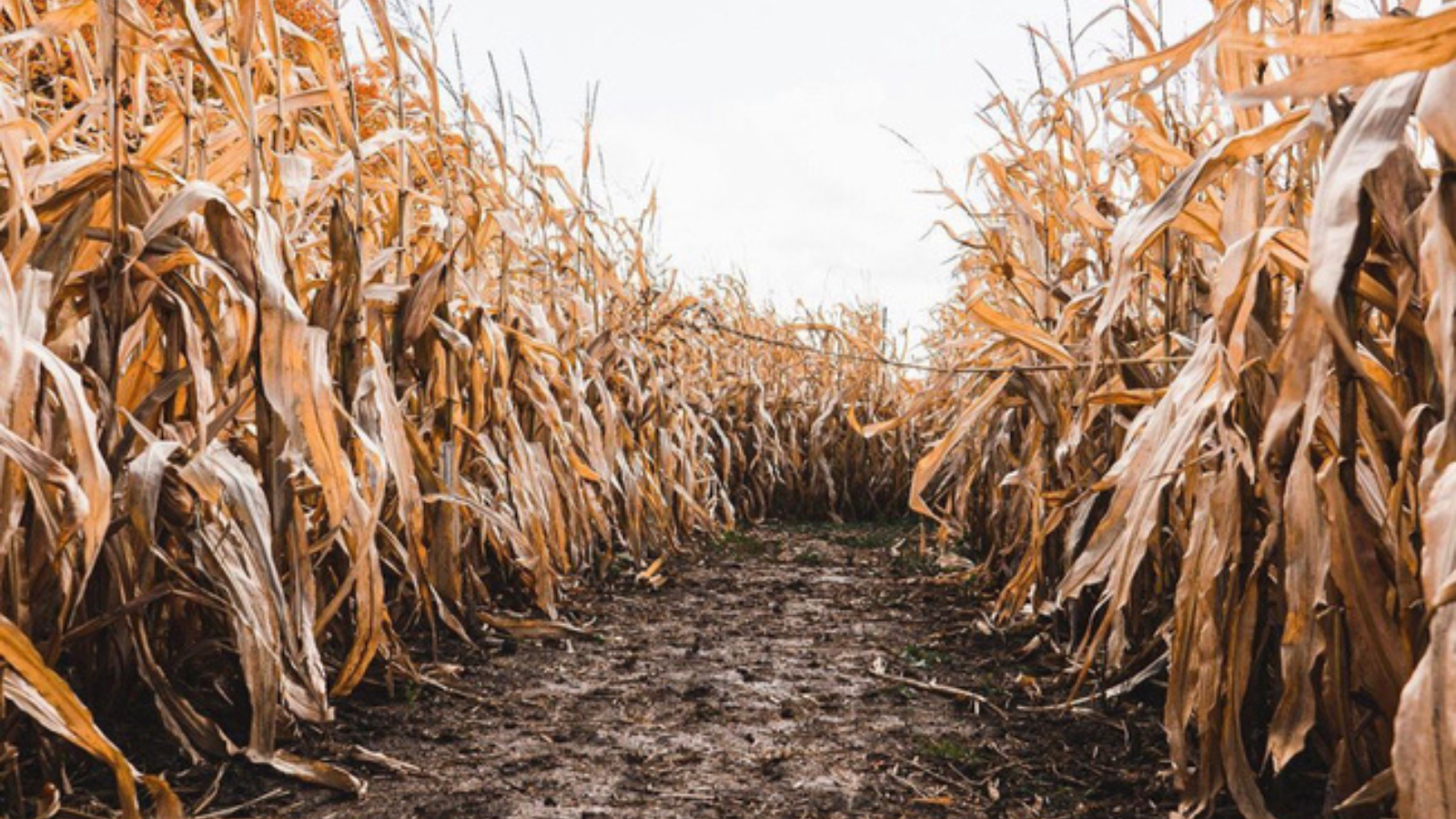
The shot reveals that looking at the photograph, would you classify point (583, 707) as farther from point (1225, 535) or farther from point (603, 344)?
point (603, 344)

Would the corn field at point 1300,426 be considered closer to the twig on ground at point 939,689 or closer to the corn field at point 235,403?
the twig on ground at point 939,689

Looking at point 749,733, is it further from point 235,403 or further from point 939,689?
point 235,403

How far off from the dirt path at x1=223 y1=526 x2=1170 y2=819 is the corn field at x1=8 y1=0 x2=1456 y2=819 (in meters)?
0.11

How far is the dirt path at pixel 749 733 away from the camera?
4.63 ft

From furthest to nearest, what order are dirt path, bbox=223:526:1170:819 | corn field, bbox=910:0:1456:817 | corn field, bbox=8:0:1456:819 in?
dirt path, bbox=223:526:1170:819 → corn field, bbox=8:0:1456:819 → corn field, bbox=910:0:1456:817

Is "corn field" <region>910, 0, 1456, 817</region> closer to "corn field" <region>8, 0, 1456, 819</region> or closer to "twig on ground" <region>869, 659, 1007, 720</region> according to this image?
A: "corn field" <region>8, 0, 1456, 819</region>

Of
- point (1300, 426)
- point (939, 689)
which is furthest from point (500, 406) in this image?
point (1300, 426)

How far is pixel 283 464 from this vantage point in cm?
138

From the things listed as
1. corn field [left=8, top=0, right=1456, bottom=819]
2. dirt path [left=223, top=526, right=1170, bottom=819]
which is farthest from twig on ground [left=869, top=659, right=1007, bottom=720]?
corn field [left=8, top=0, right=1456, bottom=819]

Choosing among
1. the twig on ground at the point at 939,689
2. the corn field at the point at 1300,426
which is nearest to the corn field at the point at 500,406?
the corn field at the point at 1300,426

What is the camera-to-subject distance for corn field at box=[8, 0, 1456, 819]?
96 cm

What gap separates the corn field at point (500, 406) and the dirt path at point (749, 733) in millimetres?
105

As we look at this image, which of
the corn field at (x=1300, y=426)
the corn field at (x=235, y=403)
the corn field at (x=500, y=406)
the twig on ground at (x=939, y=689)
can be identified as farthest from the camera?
the twig on ground at (x=939, y=689)

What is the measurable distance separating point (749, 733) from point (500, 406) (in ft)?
3.29
